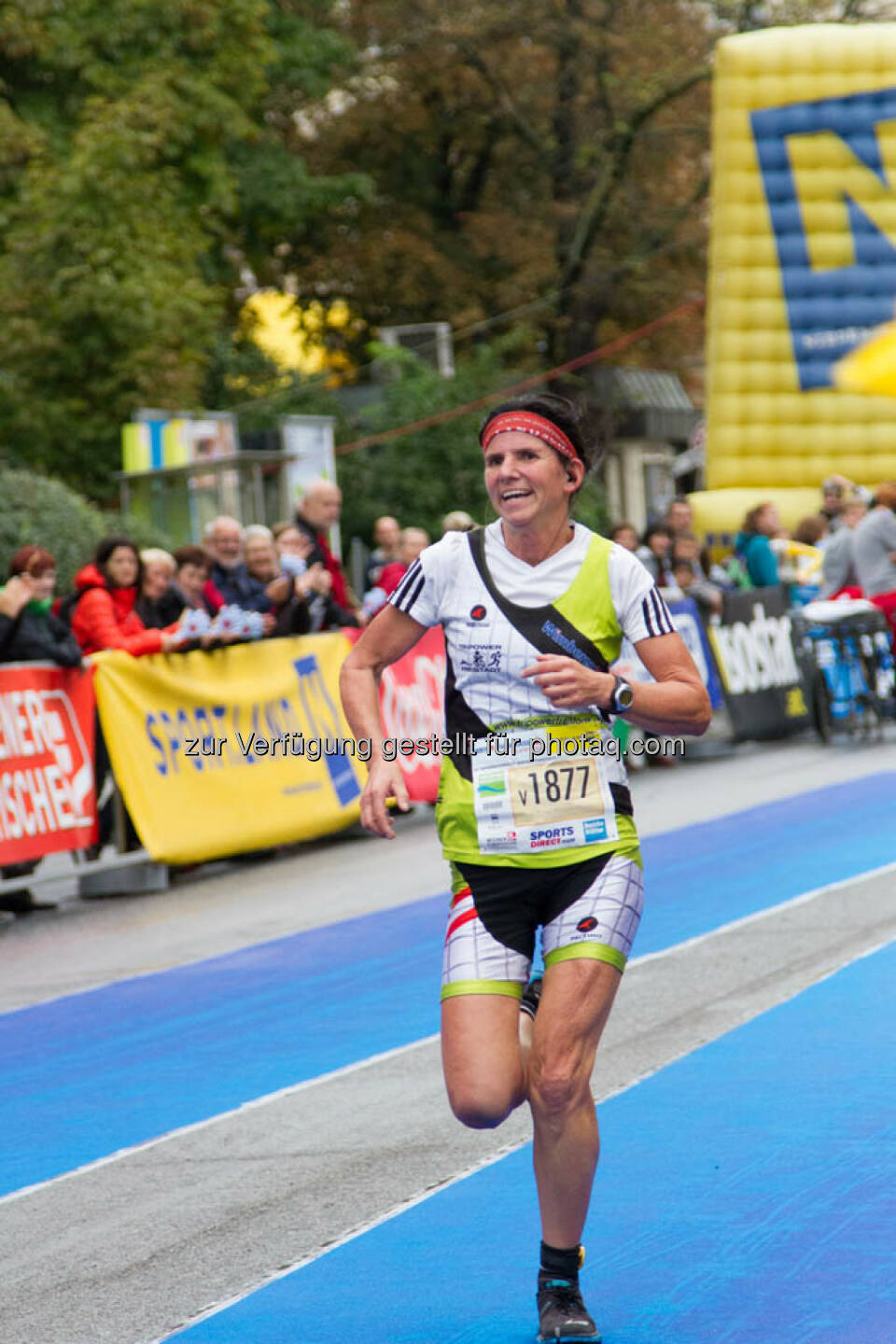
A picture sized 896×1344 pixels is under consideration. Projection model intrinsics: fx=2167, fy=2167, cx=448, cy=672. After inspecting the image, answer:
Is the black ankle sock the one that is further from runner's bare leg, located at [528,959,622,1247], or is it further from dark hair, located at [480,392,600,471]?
dark hair, located at [480,392,600,471]

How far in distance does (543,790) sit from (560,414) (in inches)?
33.5

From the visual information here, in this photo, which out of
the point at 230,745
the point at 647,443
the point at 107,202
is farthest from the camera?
the point at 647,443

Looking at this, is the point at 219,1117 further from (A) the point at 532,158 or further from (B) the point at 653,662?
(A) the point at 532,158

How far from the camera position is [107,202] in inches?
1257

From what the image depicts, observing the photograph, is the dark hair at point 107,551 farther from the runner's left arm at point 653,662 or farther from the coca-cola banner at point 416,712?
the runner's left arm at point 653,662

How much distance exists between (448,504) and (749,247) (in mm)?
11403

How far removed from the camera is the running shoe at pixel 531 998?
4707 mm

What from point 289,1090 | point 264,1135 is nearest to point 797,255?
point 289,1090

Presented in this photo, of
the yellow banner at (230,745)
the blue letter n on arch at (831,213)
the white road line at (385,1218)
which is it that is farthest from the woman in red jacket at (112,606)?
the blue letter n on arch at (831,213)

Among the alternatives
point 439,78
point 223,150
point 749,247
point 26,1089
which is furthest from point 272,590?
point 439,78

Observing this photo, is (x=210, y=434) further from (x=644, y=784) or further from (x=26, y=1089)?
(x=26, y=1089)

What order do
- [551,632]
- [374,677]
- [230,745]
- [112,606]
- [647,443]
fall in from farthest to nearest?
[647,443] → [230,745] → [112,606] → [374,677] → [551,632]

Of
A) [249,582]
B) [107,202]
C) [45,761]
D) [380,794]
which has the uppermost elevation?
[107,202]

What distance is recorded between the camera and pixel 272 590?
14688 millimetres
